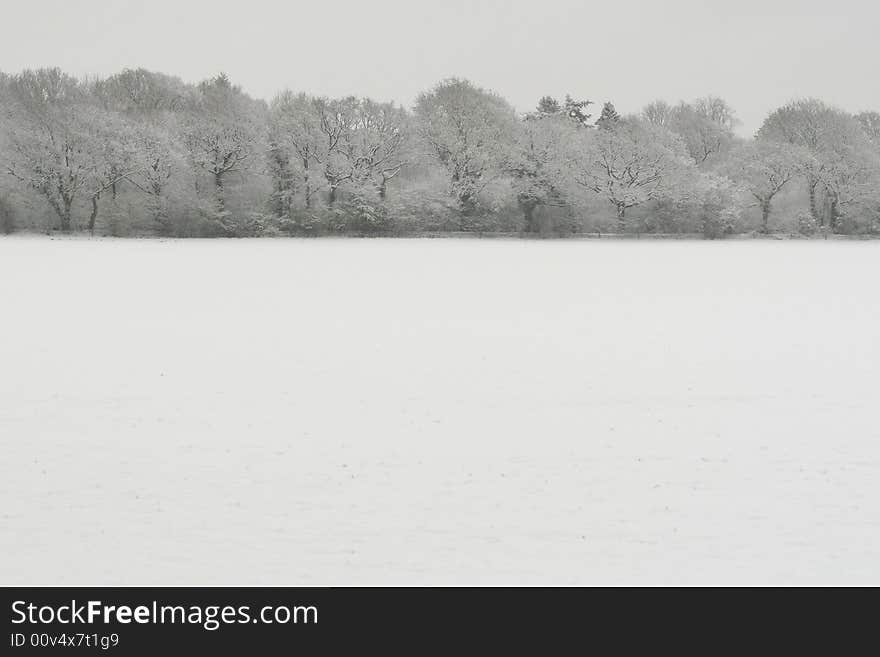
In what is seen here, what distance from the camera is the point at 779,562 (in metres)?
7.53

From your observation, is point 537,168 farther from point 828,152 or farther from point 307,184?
point 828,152

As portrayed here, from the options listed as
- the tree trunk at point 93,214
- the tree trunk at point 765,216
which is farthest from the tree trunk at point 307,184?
the tree trunk at point 765,216

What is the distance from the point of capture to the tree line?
211 ft

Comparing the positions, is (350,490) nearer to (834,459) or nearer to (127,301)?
(834,459)

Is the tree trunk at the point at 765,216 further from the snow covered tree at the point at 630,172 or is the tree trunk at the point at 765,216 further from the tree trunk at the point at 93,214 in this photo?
the tree trunk at the point at 93,214

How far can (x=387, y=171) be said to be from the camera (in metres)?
68.9

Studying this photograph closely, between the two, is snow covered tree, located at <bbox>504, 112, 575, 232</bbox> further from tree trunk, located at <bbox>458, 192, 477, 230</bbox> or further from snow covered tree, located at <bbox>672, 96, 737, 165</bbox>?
snow covered tree, located at <bbox>672, 96, 737, 165</bbox>

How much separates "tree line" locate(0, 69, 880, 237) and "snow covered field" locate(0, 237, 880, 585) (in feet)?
140

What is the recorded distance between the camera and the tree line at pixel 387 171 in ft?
211

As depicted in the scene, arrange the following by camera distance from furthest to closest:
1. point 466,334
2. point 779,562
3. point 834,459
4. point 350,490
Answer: point 466,334
point 834,459
point 350,490
point 779,562

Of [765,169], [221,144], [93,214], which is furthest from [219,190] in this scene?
[765,169]
